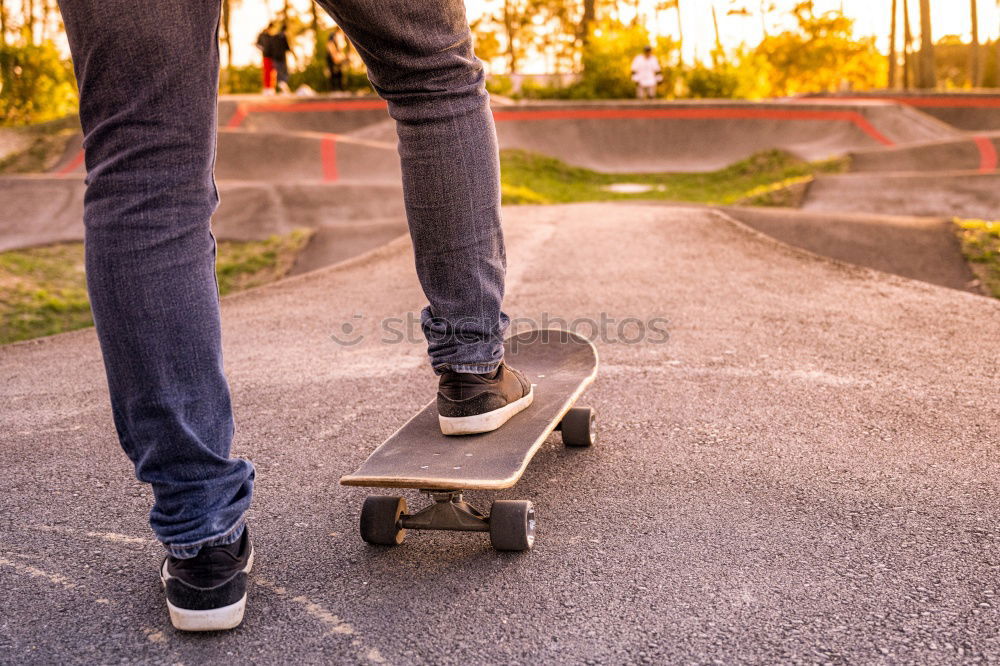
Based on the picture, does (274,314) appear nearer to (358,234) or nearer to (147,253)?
(147,253)

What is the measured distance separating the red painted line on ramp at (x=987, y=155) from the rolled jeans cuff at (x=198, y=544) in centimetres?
1519

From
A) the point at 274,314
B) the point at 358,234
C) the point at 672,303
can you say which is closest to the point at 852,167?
the point at 358,234

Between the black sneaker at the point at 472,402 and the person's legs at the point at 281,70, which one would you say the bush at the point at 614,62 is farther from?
the black sneaker at the point at 472,402

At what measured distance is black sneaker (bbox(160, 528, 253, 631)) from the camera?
1.53m

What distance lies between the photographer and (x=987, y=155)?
1398cm

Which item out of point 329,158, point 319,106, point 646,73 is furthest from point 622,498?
point 646,73

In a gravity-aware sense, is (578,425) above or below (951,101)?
below

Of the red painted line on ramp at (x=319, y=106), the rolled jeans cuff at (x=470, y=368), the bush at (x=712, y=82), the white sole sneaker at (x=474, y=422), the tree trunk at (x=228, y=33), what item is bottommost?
the white sole sneaker at (x=474, y=422)

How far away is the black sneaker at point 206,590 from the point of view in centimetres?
153

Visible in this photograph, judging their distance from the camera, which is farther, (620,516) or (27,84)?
(27,84)

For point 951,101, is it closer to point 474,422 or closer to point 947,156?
point 947,156

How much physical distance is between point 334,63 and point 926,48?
19.6 m

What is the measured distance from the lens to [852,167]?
1489 cm

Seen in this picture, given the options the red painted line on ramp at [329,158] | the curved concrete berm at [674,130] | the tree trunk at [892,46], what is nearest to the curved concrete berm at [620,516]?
the red painted line on ramp at [329,158]
